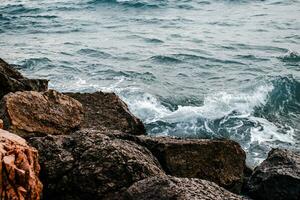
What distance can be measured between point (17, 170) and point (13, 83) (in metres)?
3.16

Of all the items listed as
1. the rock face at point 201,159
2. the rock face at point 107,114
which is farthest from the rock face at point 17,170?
the rock face at point 107,114

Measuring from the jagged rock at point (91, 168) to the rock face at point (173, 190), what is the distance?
0.93 ft

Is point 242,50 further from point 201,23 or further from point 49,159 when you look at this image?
point 49,159

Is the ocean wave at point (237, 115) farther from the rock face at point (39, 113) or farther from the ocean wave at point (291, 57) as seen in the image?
the rock face at point (39, 113)

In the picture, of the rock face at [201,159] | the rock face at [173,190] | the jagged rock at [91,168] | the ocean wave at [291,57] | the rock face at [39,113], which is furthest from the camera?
the ocean wave at [291,57]

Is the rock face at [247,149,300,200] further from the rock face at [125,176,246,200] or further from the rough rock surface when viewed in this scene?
the rock face at [125,176,246,200]

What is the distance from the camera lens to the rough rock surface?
5.55 metres

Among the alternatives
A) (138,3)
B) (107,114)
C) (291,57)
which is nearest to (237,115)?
(107,114)

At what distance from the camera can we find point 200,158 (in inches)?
224

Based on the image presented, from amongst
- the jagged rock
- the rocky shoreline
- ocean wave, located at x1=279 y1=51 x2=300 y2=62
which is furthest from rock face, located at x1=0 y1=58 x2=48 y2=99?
ocean wave, located at x1=279 y1=51 x2=300 y2=62

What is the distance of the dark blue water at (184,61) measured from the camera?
37.5 ft

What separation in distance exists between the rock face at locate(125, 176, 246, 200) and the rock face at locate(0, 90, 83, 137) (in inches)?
77.2

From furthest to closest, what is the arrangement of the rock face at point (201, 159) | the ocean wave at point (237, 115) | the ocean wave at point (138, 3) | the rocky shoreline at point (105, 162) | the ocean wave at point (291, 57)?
the ocean wave at point (138, 3) < the ocean wave at point (291, 57) < the ocean wave at point (237, 115) < the rock face at point (201, 159) < the rocky shoreline at point (105, 162)

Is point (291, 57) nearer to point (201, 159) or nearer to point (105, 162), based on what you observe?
point (201, 159)
